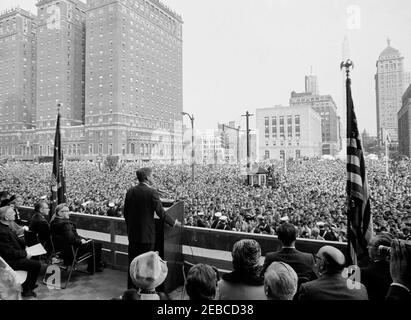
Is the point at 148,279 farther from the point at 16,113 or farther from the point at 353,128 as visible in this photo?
the point at 16,113

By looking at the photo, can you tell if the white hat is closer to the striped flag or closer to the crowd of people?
the crowd of people

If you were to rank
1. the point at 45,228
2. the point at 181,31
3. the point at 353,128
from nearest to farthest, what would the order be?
the point at 353,128, the point at 45,228, the point at 181,31

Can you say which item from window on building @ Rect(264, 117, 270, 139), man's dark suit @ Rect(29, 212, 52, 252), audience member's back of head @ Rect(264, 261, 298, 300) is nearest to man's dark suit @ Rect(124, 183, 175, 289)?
audience member's back of head @ Rect(264, 261, 298, 300)

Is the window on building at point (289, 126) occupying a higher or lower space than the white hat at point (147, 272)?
higher

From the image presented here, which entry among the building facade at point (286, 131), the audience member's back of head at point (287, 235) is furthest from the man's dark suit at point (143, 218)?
the building facade at point (286, 131)

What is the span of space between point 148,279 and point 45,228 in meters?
4.19

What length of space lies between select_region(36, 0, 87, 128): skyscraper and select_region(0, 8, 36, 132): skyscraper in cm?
605

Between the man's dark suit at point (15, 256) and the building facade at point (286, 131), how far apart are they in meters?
110

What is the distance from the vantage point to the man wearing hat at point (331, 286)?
256 cm

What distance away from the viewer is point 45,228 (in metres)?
5.83

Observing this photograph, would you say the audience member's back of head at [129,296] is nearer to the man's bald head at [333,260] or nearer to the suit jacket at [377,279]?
the man's bald head at [333,260]

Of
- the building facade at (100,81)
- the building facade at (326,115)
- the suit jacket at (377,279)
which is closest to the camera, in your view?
the suit jacket at (377,279)

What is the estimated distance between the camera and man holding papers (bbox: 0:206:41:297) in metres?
4.38
